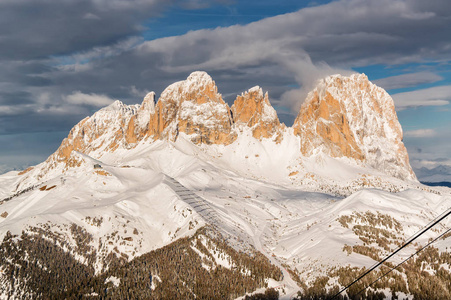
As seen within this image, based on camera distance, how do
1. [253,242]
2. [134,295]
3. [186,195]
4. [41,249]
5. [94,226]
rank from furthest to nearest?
[186,195] → [253,242] → [94,226] → [41,249] → [134,295]

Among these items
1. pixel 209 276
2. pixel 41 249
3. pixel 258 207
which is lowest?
pixel 258 207

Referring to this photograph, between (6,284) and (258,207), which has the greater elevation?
(6,284)

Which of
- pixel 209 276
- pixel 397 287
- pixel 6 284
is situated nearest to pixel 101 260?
pixel 6 284

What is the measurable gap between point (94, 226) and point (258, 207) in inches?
2890

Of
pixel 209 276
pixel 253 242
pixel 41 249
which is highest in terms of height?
pixel 41 249

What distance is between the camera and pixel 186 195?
129m

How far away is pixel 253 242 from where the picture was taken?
10831 centimetres

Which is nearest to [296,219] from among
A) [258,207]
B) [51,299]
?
[258,207]

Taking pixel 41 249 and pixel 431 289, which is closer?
pixel 431 289

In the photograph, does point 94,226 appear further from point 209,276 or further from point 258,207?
point 258,207

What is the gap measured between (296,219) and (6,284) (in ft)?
303

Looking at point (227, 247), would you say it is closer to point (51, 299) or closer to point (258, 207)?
point (51, 299)

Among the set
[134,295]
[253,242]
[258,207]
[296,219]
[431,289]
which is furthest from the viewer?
[258,207]

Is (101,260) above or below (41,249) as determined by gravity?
below
